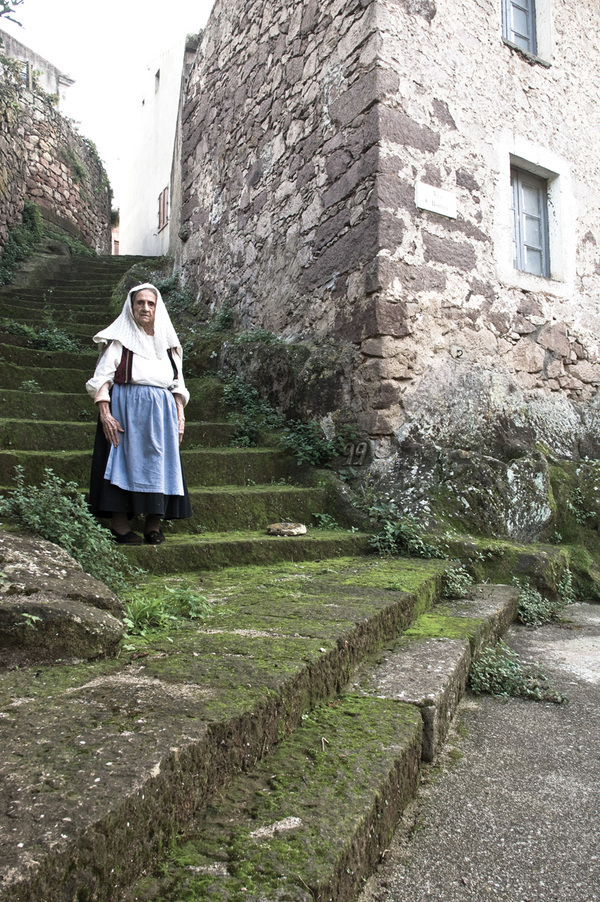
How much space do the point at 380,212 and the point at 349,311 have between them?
715mm

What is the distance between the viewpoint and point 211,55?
7.57 meters

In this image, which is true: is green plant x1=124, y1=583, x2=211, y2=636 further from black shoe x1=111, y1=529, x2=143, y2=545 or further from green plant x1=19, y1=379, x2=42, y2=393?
green plant x1=19, y1=379, x2=42, y2=393

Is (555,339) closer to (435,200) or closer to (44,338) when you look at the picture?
(435,200)

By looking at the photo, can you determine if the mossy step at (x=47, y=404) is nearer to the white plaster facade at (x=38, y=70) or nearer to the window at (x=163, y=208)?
the window at (x=163, y=208)

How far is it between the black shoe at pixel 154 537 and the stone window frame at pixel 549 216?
3464mm

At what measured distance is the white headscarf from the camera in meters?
3.44

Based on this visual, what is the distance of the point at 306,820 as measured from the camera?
127cm

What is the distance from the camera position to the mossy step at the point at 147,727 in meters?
0.97

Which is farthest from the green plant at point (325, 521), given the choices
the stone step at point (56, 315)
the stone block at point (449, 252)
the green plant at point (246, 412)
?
the stone step at point (56, 315)

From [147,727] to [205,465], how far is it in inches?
120

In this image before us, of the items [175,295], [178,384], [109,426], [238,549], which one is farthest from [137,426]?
[175,295]

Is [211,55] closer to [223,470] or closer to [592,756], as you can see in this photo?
[223,470]

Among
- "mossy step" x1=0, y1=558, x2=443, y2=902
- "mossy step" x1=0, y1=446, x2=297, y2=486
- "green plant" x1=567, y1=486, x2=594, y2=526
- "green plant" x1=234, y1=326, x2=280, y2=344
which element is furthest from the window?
"mossy step" x1=0, y1=558, x2=443, y2=902

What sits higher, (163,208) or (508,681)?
(163,208)
